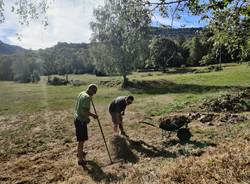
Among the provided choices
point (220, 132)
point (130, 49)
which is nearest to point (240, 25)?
point (220, 132)

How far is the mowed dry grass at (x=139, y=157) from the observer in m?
6.68

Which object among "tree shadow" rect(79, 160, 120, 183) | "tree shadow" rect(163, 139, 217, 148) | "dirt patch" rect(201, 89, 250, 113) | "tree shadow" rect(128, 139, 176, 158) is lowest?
"tree shadow" rect(79, 160, 120, 183)

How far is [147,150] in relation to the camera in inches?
400

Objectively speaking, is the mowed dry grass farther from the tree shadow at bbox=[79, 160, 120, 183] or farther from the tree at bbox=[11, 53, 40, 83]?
the tree at bbox=[11, 53, 40, 83]

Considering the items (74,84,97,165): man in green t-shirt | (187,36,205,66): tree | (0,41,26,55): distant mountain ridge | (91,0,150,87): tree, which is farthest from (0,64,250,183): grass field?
(187,36,205,66): tree

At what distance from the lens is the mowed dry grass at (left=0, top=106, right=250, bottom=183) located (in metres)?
6.68

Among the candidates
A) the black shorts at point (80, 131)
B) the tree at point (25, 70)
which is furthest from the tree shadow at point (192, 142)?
the tree at point (25, 70)

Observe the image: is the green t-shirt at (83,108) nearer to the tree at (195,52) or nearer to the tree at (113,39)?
the tree at (113,39)

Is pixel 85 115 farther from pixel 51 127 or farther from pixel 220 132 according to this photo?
pixel 51 127

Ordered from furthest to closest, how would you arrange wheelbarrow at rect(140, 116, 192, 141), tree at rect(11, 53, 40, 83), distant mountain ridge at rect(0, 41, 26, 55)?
Result: tree at rect(11, 53, 40, 83), wheelbarrow at rect(140, 116, 192, 141), distant mountain ridge at rect(0, 41, 26, 55)

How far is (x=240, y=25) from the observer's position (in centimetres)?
1175

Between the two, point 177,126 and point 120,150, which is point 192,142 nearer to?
point 177,126

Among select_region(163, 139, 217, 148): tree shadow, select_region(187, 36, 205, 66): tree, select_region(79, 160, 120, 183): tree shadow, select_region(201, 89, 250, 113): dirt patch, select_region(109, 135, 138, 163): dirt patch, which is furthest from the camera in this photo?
select_region(187, 36, 205, 66): tree

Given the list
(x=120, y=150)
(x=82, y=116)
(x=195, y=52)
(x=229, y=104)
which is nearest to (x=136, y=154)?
(x=120, y=150)
